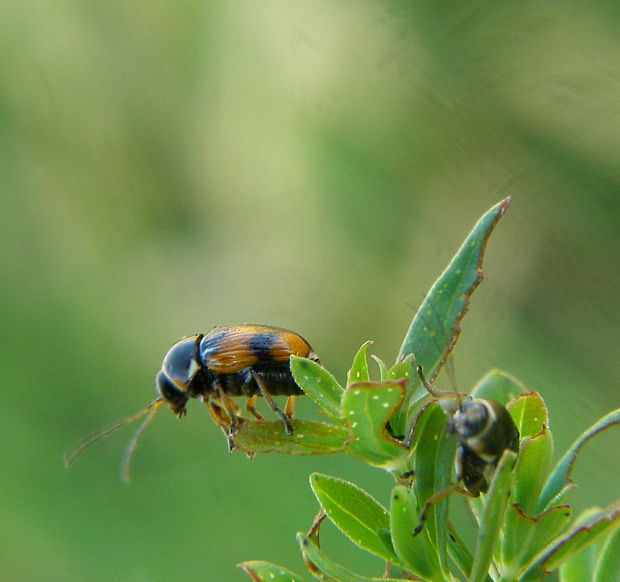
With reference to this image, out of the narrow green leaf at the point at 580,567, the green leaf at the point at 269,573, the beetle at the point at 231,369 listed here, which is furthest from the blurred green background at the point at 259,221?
the green leaf at the point at 269,573

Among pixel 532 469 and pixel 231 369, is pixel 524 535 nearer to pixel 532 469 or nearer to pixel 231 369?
pixel 532 469

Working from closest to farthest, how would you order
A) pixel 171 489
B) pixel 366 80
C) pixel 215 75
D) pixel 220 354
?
pixel 220 354 < pixel 171 489 < pixel 366 80 < pixel 215 75

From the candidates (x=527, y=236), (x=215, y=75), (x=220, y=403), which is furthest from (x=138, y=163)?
(x=220, y=403)

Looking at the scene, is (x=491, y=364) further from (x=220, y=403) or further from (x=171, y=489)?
(x=220, y=403)

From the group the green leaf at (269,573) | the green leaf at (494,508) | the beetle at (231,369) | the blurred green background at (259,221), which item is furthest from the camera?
the blurred green background at (259,221)

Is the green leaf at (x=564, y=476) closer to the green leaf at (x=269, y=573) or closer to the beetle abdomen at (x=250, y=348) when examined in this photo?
the green leaf at (x=269, y=573)

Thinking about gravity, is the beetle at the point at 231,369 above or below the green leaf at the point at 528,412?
below

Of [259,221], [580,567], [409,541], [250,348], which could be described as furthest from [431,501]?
[259,221]

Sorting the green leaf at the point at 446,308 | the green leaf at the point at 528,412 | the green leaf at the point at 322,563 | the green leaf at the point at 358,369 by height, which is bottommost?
the green leaf at the point at 322,563
